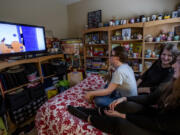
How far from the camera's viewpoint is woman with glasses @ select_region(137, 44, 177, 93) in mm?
1325

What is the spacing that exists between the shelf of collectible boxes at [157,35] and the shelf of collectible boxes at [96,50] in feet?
2.84

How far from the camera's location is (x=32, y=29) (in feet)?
6.42

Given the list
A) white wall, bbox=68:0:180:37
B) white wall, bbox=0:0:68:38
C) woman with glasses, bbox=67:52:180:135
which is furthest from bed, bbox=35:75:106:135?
white wall, bbox=68:0:180:37

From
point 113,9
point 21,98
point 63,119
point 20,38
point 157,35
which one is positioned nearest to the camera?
point 63,119

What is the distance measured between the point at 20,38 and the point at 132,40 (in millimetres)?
2171

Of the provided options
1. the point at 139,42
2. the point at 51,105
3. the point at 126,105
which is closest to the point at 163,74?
the point at 126,105

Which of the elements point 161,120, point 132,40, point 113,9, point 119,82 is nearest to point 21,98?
point 119,82

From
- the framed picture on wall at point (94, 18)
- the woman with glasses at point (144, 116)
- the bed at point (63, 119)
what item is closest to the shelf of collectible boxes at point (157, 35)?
the framed picture on wall at point (94, 18)

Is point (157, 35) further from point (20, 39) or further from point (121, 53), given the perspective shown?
point (20, 39)

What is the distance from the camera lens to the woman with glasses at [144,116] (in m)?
0.68

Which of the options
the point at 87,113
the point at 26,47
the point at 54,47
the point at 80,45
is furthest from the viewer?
the point at 80,45

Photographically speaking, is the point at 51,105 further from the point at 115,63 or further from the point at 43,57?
the point at 43,57

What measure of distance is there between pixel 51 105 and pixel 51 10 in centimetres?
244

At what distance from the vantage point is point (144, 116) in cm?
84
